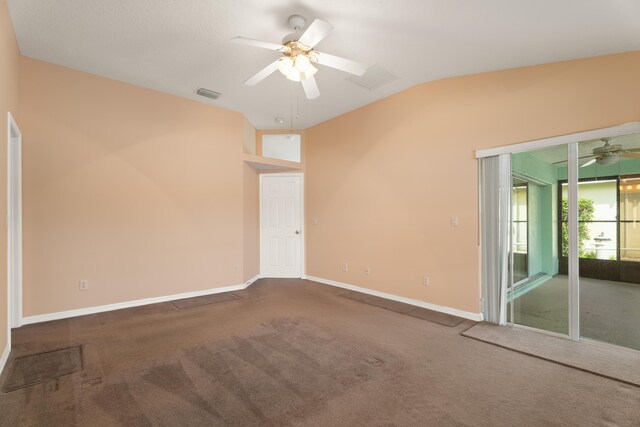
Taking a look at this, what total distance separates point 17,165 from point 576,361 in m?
6.14

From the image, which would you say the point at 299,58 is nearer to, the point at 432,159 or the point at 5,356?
the point at 432,159

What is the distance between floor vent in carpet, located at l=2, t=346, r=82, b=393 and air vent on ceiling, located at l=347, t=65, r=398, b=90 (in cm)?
430

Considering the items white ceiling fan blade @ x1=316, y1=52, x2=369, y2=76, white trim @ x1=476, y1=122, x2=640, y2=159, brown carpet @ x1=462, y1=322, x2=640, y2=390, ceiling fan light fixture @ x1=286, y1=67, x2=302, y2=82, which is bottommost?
brown carpet @ x1=462, y1=322, x2=640, y2=390

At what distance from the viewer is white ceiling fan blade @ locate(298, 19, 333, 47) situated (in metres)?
2.25

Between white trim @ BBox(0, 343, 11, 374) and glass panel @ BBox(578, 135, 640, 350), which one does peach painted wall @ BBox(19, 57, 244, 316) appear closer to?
white trim @ BBox(0, 343, 11, 374)

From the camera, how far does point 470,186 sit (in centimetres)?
375

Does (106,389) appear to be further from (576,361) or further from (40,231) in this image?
(576,361)

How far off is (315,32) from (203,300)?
3.94 m

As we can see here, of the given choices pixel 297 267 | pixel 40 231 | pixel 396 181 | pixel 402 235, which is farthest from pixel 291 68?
pixel 297 267

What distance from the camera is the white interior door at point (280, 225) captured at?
6.14 meters

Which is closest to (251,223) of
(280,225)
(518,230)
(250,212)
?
(250,212)

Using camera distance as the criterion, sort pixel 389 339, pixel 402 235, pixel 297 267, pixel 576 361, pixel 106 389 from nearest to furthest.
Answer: pixel 106 389 → pixel 576 361 → pixel 389 339 → pixel 402 235 → pixel 297 267

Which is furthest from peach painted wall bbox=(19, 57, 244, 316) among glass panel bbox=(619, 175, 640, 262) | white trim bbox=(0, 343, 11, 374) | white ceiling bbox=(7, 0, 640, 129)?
glass panel bbox=(619, 175, 640, 262)

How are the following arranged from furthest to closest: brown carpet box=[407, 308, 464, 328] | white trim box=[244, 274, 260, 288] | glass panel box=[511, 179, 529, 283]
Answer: white trim box=[244, 274, 260, 288]
brown carpet box=[407, 308, 464, 328]
glass panel box=[511, 179, 529, 283]
